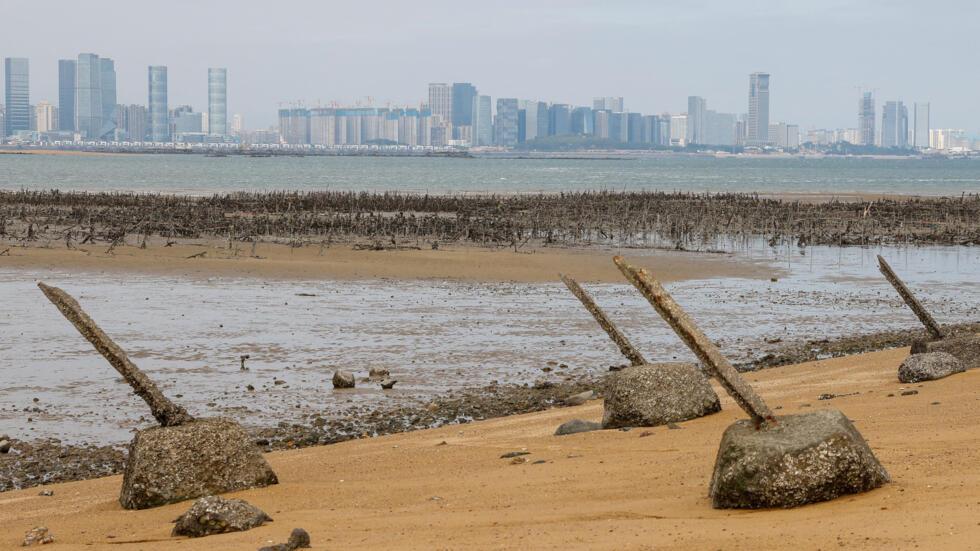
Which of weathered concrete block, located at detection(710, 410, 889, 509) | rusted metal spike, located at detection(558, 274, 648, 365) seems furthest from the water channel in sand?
weathered concrete block, located at detection(710, 410, 889, 509)

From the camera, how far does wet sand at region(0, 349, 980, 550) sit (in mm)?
7307

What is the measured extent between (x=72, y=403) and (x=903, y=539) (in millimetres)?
11309

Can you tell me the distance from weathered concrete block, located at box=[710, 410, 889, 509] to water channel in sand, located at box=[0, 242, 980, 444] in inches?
301

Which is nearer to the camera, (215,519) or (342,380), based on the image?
(215,519)

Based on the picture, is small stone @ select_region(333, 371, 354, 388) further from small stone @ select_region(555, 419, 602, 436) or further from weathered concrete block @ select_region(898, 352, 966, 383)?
weathered concrete block @ select_region(898, 352, 966, 383)

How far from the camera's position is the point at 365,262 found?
34.2 meters

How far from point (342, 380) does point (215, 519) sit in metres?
8.19

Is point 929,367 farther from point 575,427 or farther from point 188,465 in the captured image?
point 188,465

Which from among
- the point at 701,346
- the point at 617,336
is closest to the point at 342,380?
the point at 617,336

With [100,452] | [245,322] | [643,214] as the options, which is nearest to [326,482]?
[100,452]

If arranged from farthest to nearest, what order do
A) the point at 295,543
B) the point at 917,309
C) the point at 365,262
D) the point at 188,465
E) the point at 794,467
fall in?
the point at 365,262 < the point at 917,309 < the point at 188,465 < the point at 794,467 < the point at 295,543

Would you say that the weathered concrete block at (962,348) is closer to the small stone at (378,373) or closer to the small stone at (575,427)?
the small stone at (575,427)

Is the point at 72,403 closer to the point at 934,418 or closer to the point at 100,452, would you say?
→ the point at 100,452

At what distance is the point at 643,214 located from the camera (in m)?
52.6
